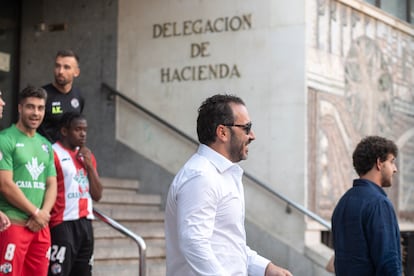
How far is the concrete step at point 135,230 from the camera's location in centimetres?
927

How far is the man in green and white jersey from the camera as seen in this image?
638 cm

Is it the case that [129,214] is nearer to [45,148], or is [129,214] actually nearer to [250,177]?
[250,177]

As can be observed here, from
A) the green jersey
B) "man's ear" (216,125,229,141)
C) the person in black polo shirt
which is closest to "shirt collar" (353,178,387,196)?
"man's ear" (216,125,229,141)

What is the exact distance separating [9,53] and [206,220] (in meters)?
9.47

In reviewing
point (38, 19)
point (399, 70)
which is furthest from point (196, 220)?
point (399, 70)

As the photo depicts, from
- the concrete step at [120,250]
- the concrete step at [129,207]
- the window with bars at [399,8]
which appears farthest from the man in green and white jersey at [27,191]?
the window with bars at [399,8]

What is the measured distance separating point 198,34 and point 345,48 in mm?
2156

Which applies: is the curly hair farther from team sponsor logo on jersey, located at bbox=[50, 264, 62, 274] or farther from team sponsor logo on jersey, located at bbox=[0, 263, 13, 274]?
team sponsor logo on jersey, located at bbox=[0, 263, 13, 274]

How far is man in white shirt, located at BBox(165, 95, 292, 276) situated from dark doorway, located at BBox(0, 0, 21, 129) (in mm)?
8814

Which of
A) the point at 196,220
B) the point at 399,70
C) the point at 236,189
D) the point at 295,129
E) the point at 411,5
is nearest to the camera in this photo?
the point at 196,220

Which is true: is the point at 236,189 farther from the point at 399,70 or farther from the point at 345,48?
the point at 399,70

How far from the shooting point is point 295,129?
10.6m

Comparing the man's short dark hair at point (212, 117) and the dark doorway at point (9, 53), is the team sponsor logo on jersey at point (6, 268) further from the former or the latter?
the dark doorway at point (9, 53)

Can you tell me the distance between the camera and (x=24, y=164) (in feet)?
21.6
